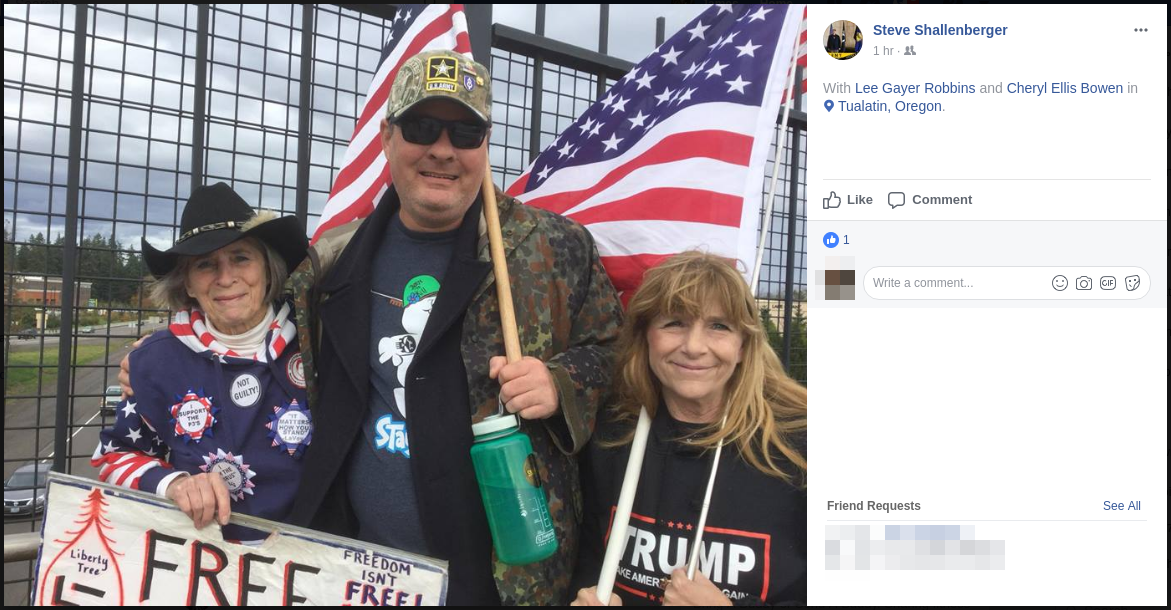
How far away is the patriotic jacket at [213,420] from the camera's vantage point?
6.80 ft

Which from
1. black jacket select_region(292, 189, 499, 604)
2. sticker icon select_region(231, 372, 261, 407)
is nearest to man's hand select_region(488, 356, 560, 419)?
black jacket select_region(292, 189, 499, 604)

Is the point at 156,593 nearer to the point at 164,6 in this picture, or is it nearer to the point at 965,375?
the point at 965,375

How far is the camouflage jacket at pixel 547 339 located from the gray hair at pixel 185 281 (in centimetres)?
7

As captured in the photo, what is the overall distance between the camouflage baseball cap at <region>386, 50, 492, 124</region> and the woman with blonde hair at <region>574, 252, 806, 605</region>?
811mm

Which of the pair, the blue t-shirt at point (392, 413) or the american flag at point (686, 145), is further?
the american flag at point (686, 145)

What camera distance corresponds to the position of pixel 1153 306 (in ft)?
4.85

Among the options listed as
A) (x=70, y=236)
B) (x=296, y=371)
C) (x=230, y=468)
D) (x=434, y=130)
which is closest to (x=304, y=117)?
(x=70, y=236)

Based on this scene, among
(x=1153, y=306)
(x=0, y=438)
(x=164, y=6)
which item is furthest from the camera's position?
(x=164, y=6)

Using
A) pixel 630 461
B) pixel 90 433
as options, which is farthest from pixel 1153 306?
pixel 90 433

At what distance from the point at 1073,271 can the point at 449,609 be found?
6.57 ft

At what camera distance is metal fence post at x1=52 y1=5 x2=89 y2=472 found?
2.85 m

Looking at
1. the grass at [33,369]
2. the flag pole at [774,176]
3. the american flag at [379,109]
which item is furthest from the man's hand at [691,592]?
the grass at [33,369]

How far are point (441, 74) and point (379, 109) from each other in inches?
36.9

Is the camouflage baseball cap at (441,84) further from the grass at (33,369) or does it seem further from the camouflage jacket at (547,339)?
the grass at (33,369)
